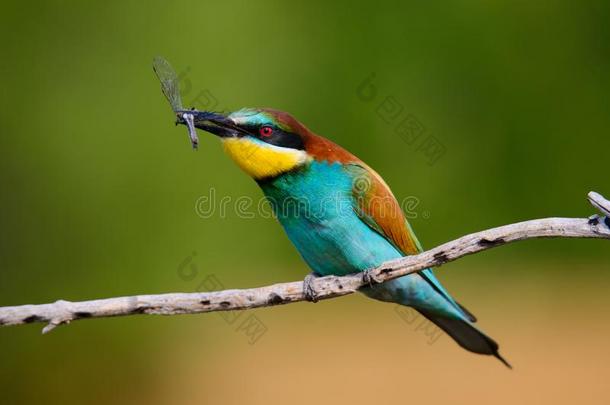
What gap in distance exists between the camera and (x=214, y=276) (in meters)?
3.97

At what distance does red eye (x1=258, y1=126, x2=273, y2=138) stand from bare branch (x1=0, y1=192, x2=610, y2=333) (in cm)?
52

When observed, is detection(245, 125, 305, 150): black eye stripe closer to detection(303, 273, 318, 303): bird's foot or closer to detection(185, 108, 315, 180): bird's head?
detection(185, 108, 315, 180): bird's head

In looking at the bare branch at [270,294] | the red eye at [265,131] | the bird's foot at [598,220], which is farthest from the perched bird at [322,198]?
the bird's foot at [598,220]

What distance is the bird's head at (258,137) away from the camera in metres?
2.50

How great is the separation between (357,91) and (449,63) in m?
0.59

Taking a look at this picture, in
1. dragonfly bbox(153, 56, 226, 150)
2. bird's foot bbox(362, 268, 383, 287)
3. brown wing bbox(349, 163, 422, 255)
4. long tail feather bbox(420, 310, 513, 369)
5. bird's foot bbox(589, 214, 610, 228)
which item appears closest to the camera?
bird's foot bbox(589, 214, 610, 228)

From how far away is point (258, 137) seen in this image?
2537mm

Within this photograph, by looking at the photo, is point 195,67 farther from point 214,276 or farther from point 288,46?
point 214,276

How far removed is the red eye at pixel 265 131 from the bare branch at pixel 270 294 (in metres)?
0.52

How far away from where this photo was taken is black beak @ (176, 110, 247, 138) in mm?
2480

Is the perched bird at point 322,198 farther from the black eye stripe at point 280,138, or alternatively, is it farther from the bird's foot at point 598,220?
the bird's foot at point 598,220

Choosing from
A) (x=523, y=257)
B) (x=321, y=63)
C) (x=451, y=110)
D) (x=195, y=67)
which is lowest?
(x=523, y=257)

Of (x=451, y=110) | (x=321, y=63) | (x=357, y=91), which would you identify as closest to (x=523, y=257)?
(x=451, y=110)

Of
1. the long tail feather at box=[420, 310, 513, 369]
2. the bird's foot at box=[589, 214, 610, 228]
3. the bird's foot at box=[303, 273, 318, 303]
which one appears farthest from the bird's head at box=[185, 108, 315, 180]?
the bird's foot at box=[589, 214, 610, 228]
